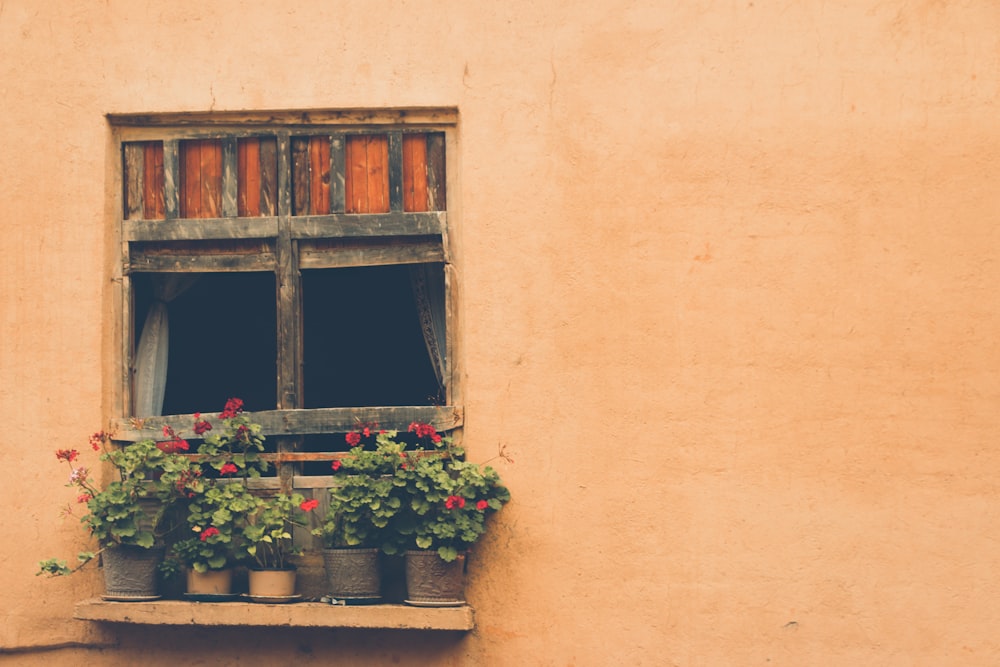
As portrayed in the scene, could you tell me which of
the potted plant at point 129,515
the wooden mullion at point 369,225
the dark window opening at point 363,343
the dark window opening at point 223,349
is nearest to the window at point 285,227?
the wooden mullion at point 369,225

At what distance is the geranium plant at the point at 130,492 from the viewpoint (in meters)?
5.46

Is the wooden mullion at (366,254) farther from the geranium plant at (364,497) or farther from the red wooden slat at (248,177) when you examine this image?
the geranium plant at (364,497)

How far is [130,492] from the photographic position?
5.52 m

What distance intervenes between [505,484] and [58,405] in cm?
214

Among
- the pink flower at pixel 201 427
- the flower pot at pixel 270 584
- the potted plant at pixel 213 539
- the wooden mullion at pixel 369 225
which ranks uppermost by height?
the wooden mullion at pixel 369 225

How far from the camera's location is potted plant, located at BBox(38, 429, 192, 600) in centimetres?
547

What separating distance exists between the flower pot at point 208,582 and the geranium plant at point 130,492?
0.80 ft

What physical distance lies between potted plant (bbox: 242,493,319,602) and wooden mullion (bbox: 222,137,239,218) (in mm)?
1393

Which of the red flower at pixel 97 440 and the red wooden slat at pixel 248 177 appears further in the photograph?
the red wooden slat at pixel 248 177

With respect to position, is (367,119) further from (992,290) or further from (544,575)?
(992,290)

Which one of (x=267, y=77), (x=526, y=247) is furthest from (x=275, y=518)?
(x=267, y=77)

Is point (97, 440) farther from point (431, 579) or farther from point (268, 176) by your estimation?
point (431, 579)

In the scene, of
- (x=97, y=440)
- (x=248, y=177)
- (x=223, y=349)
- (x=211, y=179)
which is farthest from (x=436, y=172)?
(x=223, y=349)

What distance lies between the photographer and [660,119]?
5.60 m
